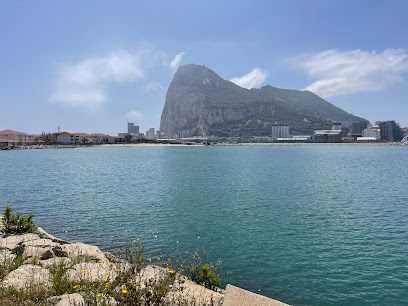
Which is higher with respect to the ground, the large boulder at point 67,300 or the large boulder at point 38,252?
the large boulder at point 67,300

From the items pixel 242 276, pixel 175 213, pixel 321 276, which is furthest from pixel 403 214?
pixel 175 213

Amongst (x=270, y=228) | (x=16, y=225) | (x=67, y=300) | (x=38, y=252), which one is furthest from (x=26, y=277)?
(x=270, y=228)

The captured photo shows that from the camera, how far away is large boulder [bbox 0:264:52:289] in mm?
9211

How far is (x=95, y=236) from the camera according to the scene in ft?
70.7

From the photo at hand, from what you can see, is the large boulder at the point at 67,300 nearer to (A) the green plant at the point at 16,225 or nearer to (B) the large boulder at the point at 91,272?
(B) the large boulder at the point at 91,272

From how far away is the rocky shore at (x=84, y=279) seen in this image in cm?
818

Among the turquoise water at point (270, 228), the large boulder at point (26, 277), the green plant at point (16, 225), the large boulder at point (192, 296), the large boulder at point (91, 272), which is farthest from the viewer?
the green plant at point (16, 225)

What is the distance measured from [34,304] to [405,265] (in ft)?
63.2

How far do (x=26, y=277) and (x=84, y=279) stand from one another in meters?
2.29

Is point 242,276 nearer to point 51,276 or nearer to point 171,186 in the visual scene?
point 51,276

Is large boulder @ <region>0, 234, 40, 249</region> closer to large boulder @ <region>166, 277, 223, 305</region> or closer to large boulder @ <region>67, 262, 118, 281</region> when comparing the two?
large boulder @ <region>67, 262, 118, 281</region>

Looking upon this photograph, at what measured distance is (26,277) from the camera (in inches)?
389

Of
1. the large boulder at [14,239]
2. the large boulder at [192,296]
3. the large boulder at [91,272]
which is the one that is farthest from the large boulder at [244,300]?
the large boulder at [14,239]

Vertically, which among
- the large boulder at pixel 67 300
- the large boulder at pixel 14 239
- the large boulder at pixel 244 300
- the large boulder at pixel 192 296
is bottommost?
the large boulder at pixel 14 239
